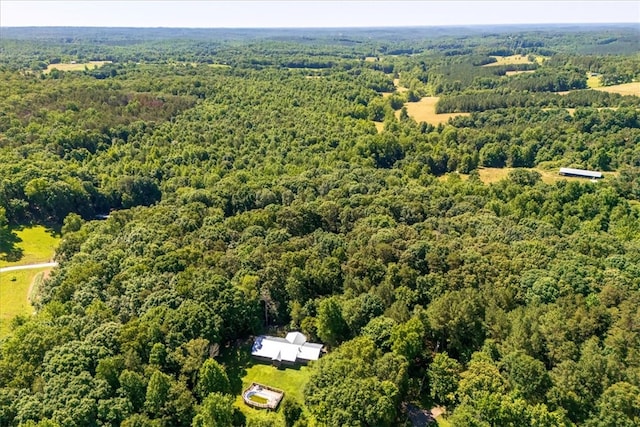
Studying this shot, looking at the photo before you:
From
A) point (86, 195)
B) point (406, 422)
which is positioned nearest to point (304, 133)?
point (86, 195)

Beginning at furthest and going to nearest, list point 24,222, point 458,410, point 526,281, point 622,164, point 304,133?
point 304,133
point 622,164
point 24,222
point 526,281
point 458,410

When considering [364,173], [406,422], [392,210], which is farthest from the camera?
[364,173]

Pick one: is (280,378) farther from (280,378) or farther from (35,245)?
(35,245)

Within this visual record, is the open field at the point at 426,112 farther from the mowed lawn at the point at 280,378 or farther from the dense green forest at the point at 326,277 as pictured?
the mowed lawn at the point at 280,378

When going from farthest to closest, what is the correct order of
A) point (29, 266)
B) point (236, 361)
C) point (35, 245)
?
point (35, 245) → point (29, 266) → point (236, 361)

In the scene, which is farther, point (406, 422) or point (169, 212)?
point (169, 212)

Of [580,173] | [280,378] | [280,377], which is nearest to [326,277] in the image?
[280,377]

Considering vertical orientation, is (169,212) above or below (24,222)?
above

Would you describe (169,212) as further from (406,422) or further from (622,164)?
(622,164)
